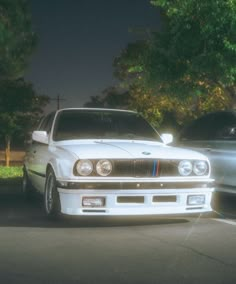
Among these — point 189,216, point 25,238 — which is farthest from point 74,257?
point 189,216

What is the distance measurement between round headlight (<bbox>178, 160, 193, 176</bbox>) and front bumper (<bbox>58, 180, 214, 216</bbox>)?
25cm

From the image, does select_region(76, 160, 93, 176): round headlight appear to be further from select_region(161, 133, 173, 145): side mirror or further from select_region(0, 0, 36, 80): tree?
select_region(0, 0, 36, 80): tree

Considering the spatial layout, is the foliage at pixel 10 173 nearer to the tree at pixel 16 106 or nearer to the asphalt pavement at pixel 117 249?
the asphalt pavement at pixel 117 249

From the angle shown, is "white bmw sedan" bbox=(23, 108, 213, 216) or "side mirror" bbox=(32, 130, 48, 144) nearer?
"white bmw sedan" bbox=(23, 108, 213, 216)

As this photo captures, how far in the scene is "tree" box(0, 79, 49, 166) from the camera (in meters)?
36.9

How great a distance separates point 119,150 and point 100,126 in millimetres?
1417

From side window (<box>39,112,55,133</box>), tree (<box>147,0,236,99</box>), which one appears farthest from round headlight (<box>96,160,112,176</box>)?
tree (<box>147,0,236,99</box>)

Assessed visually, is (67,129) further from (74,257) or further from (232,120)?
(74,257)

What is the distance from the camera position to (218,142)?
420 inches

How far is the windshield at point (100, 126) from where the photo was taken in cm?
993

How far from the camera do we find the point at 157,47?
18.8 metres

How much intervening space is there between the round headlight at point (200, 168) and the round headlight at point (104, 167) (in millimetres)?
1236

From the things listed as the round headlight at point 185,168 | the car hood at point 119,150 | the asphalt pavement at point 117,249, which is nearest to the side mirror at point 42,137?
the car hood at point 119,150

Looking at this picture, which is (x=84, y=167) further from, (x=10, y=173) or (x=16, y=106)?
(x=16, y=106)
